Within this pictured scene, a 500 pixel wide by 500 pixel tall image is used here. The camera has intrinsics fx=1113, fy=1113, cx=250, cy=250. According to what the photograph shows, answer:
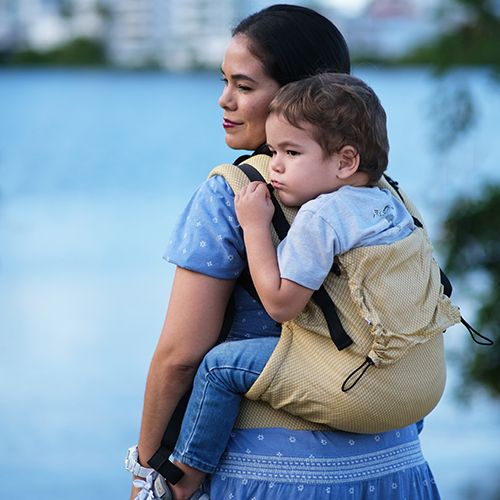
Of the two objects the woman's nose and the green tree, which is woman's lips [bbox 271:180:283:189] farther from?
the green tree

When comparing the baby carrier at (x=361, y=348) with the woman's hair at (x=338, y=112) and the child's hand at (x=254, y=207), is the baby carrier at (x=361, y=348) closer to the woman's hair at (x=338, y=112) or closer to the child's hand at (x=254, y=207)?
the child's hand at (x=254, y=207)

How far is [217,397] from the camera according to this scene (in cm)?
201

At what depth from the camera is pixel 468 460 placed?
740 centimetres

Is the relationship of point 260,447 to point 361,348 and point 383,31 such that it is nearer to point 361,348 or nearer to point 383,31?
point 361,348

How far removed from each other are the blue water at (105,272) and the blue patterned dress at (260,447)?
3966mm

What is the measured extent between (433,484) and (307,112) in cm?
81

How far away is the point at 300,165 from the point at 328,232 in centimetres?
15

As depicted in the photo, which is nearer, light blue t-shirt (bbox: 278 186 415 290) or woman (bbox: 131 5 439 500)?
light blue t-shirt (bbox: 278 186 415 290)

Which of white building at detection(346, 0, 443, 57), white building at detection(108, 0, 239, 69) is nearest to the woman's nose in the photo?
white building at detection(346, 0, 443, 57)

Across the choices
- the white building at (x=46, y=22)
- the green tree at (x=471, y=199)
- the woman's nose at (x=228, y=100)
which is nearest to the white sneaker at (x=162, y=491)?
the woman's nose at (x=228, y=100)

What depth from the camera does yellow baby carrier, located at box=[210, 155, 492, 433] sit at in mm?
1939

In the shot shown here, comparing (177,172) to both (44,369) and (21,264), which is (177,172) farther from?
(44,369)

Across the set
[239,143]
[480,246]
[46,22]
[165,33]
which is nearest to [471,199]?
[480,246]

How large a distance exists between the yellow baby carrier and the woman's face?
0.72 ft
